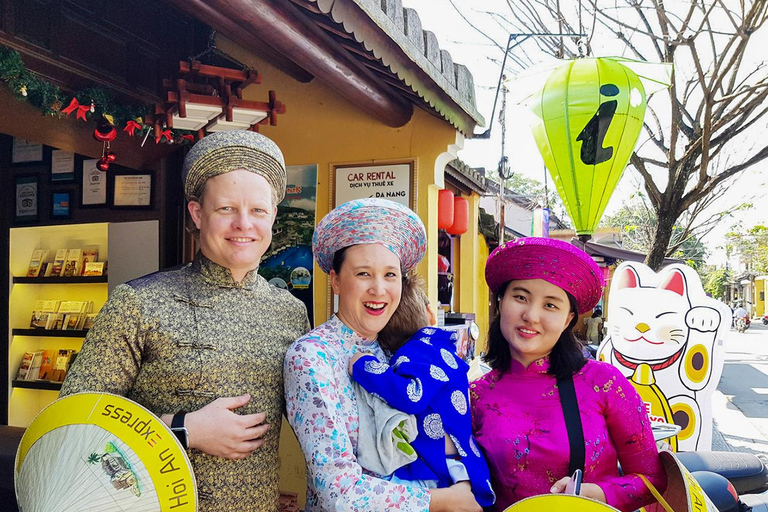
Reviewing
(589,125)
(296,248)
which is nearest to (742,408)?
(589,125)

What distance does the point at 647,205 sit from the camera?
1341 centimetres

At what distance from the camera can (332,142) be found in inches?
185

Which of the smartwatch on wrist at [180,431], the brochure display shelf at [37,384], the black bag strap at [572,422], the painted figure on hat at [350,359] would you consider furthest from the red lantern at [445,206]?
the smartwatch on wrist at [180,431]

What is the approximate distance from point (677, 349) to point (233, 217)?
3954mm

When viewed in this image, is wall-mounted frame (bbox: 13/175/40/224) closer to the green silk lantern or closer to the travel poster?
the travel poster

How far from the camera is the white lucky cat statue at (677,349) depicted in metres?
4.40

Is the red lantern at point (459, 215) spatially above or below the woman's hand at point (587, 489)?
above

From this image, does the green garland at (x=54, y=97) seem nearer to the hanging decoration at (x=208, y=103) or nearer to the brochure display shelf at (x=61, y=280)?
the hanging decoration at (x=208, y=103)

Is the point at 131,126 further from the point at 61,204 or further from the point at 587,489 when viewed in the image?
the point at 587,489

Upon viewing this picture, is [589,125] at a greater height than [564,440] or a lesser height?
greater

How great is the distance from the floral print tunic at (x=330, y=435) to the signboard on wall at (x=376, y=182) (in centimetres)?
308

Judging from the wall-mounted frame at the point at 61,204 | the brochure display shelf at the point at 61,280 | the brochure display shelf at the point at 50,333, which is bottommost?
the brochure display shelf at the point at 50,333

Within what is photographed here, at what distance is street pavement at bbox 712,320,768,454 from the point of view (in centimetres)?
703

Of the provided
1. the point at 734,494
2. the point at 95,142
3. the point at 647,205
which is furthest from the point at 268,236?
the point at 647,205
